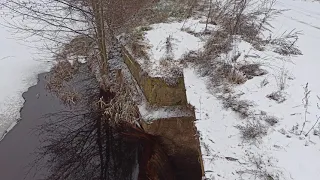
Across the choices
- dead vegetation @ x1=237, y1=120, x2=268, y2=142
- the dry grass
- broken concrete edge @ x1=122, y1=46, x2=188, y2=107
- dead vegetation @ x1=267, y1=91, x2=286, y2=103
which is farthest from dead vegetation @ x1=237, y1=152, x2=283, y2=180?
the dry grass

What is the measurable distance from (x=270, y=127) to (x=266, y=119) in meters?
0.20

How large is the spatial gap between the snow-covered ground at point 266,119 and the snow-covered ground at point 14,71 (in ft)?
13.5

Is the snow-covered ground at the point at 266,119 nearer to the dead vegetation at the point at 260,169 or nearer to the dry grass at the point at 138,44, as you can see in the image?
the dead vegetation at the point at 260,169

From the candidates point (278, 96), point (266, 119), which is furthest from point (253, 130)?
point (278, 96)

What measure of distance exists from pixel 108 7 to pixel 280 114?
562 centimetres

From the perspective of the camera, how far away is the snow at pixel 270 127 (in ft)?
13.8

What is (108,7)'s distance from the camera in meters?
9.03


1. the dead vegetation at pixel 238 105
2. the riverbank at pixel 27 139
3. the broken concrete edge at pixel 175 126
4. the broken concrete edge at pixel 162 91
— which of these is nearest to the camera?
the dead vegetation at pixel 238 105

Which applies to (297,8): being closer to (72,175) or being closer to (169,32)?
(169,32)

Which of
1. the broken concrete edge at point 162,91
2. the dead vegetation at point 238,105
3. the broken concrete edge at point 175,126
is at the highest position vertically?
the dead vegetation at point 238,105

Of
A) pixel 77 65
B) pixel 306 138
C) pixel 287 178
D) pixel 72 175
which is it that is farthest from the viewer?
pixel 77 65

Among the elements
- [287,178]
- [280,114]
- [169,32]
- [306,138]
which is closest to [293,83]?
[280,114]

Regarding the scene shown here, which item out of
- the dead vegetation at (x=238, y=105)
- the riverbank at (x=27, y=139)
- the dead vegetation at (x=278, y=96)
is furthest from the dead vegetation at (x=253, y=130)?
the riverbank at (x=27, y=139)

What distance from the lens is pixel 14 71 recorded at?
35.7ft
